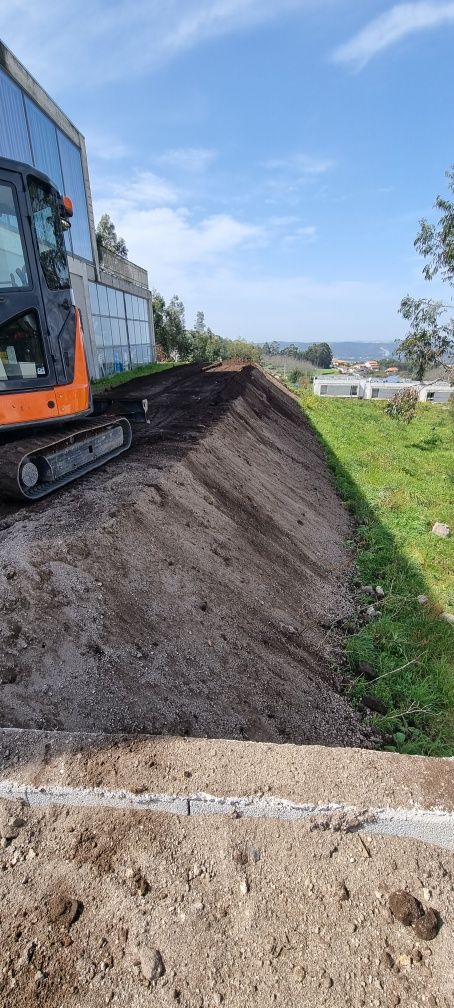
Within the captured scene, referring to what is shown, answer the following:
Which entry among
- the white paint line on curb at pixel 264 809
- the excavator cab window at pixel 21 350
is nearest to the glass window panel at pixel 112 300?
the excavator cab window at pixel 21 350

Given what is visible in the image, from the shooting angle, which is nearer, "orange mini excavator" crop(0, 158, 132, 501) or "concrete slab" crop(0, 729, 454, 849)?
"concrete slab" crop(0, 729, 454, 849)

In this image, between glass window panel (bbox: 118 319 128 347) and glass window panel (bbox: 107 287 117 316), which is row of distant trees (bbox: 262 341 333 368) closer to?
glass window panel (bbox: 118 319 128 347)

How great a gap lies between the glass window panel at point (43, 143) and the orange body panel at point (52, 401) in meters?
13.0

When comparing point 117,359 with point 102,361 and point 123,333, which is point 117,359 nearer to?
point 123,333

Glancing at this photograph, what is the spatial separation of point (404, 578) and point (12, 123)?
16.3 metres

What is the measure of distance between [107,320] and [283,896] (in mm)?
23792

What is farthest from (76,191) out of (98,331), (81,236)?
(98,331)

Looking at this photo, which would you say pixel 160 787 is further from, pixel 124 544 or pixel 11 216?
pixel 11 216

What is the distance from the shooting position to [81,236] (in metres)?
19.5

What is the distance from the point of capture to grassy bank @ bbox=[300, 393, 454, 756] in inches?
195

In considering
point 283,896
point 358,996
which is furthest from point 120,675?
point 358,996

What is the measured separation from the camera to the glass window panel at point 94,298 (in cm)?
2044

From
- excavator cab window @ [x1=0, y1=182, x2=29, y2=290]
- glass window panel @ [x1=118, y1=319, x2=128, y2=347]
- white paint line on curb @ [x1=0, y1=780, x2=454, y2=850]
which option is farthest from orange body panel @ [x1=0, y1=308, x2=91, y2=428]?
glass window panel @ [x1=118, y1=319, x2=128, y2=347]

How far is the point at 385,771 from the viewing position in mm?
2334
